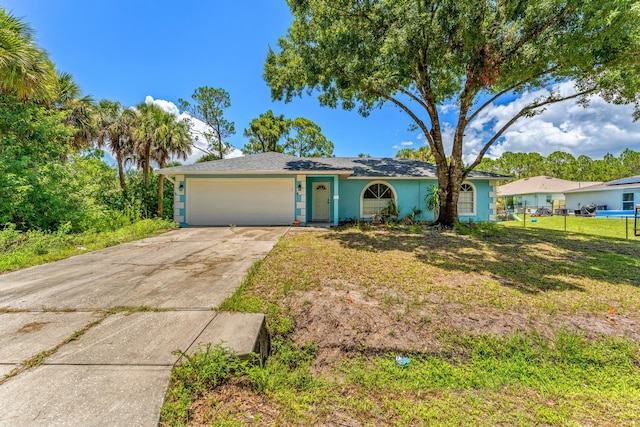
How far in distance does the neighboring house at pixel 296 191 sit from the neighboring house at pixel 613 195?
1655 centimetres

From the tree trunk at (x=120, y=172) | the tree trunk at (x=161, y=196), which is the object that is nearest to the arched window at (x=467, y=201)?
the tree trunk at (x=161, y=196)

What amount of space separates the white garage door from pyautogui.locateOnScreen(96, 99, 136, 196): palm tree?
5.95 meters

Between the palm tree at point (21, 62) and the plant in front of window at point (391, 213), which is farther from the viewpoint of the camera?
the plant in front of window at point (391, 213)

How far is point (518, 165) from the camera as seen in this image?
151 ft

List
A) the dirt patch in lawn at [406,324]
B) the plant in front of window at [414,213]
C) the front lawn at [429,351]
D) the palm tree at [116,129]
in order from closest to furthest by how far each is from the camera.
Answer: the front lawn at [429,351], the dirt patch in lawn at [406,324], the plant in front of window at [414,213], the palm tree at [116,129]

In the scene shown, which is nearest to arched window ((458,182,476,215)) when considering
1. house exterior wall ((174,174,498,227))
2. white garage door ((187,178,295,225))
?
house exterior wall ((174,174,498,227))

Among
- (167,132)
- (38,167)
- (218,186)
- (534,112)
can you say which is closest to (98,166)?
(38,167)

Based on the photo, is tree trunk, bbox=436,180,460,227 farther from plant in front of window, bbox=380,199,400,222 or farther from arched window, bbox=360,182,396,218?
arched window, bbox=360,182,396,218

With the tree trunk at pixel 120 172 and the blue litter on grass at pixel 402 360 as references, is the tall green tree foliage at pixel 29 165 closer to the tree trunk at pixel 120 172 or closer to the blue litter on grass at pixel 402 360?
the tree trunk at pixel 120 172

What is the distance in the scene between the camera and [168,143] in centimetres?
1448

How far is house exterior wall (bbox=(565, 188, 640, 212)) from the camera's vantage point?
20364mm

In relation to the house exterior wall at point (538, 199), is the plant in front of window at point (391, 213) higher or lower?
lower

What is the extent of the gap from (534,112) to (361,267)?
32.7 feet

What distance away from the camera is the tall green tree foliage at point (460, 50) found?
651 centimetres
